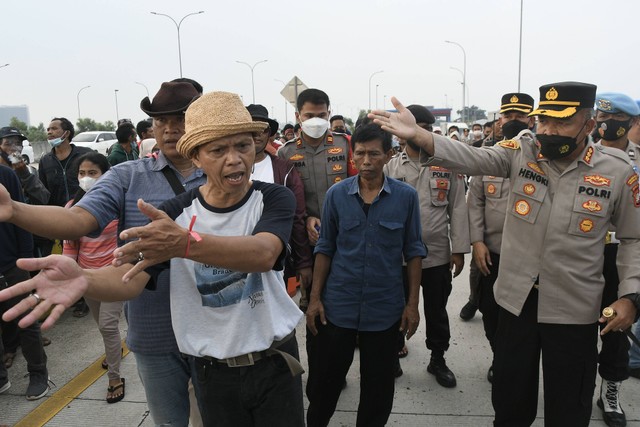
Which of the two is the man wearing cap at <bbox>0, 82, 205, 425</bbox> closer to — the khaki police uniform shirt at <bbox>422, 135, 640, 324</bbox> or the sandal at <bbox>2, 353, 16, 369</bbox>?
the khaki police uniform shirt at <bbox>422, 135, 640, 324</bbox>

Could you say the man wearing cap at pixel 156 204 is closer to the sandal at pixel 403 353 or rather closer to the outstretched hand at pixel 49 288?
the outstretched hand at pixel 49 288

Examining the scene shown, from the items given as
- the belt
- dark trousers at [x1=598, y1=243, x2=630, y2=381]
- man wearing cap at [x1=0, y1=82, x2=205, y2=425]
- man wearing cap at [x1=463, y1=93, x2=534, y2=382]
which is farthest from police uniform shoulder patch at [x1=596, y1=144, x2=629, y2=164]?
man wearing cap at [x1=0, y1=82, x2=205, y2=425]

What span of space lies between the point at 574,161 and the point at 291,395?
69.8 inches

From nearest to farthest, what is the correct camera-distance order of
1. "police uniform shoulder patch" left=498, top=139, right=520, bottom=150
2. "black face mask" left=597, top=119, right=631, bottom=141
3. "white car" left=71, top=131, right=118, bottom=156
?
"police uniform shoulder patch" left=498, top=139, right=520, bottom=150 < "black face mask" left=597, top=119, right=631, bottom=141 < "white car" left=71, top=131, right=118, bottom=156

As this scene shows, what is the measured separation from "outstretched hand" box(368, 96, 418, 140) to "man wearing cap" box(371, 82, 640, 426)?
0.39 ft

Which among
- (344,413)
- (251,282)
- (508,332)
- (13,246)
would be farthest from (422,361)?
(13,246)

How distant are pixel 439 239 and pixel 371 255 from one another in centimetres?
101

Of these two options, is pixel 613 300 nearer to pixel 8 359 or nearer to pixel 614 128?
pixel 614 128

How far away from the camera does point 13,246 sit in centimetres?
349

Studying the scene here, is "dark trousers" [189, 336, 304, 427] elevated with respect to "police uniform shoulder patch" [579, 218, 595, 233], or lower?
lower

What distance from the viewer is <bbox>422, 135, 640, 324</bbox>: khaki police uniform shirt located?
2264 millimetres

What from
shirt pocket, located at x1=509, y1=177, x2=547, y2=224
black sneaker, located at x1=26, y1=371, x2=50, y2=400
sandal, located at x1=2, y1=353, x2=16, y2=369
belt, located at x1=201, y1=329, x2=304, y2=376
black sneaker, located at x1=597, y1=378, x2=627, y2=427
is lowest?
sandal, located at x1=2, y1=353, x2=16, y2=369

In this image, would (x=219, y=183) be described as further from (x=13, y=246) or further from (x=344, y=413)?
(x=13, y=246)

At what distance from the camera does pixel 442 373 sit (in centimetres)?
344
